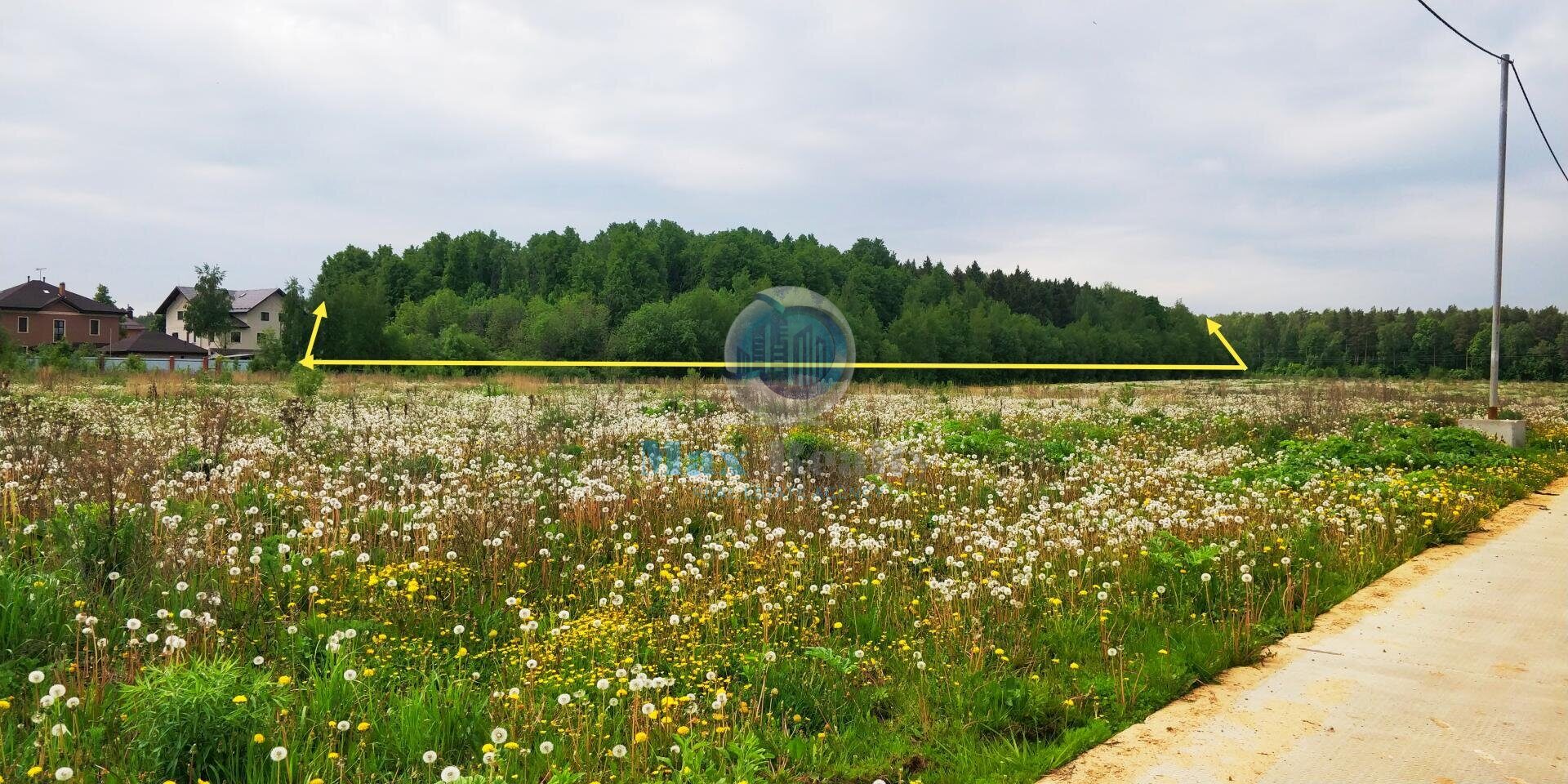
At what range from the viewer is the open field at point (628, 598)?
13.8 ft

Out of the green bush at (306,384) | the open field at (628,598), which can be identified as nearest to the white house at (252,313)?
the green bush at (306,384)

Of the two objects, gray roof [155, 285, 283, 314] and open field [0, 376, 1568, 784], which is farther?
gray roof [155, 285, 283, 314]

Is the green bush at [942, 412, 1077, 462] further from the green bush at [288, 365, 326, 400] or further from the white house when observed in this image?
the white house

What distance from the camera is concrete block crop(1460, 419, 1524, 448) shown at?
58.0ft

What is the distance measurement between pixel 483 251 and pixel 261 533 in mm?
114129

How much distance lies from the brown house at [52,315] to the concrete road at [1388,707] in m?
89.0

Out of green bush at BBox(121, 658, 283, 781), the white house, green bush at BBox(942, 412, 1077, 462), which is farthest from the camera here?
the white house

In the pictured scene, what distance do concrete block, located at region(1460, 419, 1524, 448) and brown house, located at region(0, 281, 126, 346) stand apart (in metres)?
88.2

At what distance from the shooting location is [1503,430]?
17.9m

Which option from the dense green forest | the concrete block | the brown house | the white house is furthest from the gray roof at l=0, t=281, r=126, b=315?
the concrete block

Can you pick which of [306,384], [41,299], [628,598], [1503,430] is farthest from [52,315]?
[1503,430]

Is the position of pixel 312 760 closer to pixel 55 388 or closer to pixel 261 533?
pixel 261 533

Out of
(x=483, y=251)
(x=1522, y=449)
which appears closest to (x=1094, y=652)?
(x=1522, y=449)

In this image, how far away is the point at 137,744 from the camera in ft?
12.9
